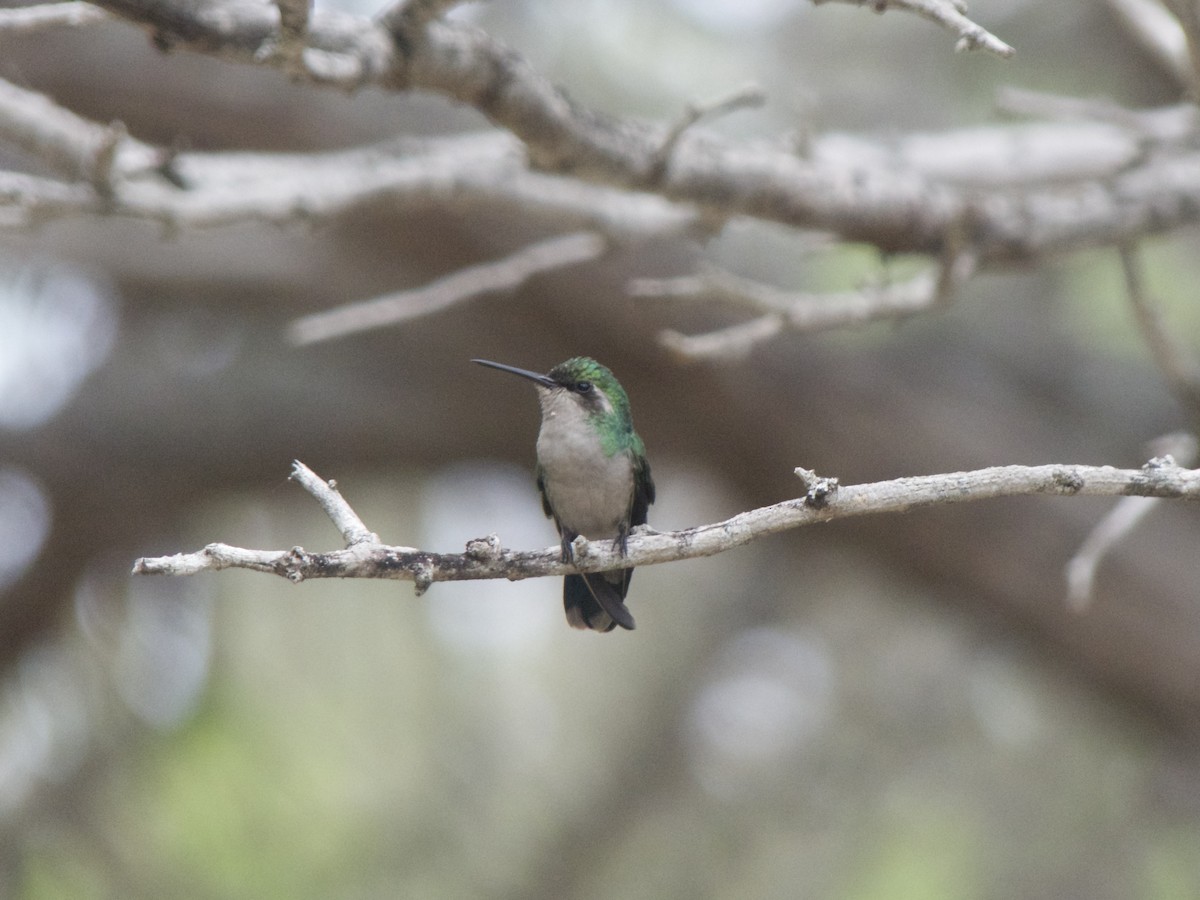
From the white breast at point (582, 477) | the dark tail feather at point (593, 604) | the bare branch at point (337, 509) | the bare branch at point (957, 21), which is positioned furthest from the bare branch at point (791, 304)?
the bare branch at point (337, 509)

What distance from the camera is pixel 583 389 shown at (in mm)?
3262

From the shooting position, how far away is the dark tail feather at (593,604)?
270 centimetres

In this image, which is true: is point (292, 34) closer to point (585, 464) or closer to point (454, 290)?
point (585, 464)

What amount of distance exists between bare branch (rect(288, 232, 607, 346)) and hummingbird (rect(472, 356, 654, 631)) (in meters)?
0.89

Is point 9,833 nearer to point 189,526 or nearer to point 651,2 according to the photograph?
point 189,526

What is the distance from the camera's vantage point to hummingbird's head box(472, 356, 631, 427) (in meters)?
3.22

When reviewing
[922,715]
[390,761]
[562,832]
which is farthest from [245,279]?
[922,715]

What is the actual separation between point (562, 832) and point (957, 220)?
4.72m

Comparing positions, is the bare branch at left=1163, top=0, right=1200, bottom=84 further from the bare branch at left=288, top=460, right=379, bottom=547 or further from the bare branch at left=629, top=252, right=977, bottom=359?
the bare branch at left=288, top=460, right=379, bottom=547

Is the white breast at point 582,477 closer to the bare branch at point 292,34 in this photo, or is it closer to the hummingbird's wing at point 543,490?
the hummingbird's wing at point 543,490

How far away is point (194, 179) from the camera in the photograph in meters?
3.95

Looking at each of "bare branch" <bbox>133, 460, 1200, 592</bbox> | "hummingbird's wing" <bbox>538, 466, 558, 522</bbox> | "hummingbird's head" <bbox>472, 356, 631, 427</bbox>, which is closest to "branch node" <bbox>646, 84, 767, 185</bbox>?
"hummingbird's head" <bbox>472, 356, 631, 427</bbox>

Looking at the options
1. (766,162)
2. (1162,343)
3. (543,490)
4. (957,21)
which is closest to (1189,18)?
(1162,343)

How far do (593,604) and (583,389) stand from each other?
64cm
